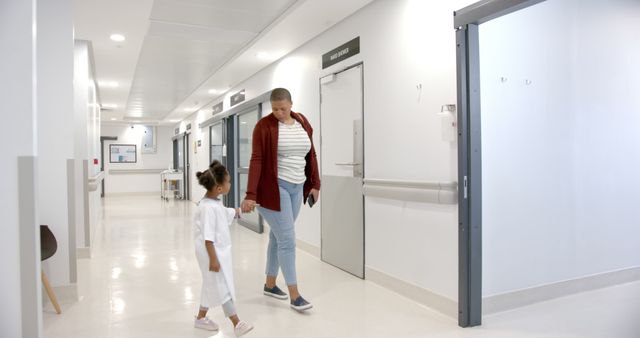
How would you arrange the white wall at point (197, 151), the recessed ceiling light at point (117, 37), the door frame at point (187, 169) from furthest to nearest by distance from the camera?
the door frame at point (187, 169) → the white wall at point (197, 151) → the recessed ceiling light at point (117, 37)

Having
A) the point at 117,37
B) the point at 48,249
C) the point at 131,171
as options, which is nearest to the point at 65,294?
the point at 48,249

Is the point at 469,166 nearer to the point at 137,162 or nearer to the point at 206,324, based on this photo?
the point at 206,324

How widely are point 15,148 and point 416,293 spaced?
9.41ft

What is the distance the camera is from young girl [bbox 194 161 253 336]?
8.75 ft

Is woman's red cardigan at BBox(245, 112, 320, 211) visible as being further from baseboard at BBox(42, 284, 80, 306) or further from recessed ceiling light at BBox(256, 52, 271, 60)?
recessed ceiling light at BBox(256, 52, 271, 60)

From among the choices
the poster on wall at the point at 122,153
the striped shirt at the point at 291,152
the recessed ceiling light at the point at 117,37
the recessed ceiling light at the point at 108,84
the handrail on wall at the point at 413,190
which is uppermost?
the recessed ceiling light at the point at 108,84

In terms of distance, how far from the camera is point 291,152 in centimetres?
334

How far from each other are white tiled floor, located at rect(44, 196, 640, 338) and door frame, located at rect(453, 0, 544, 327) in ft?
0.86

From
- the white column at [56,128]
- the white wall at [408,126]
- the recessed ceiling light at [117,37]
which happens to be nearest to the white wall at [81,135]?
the recessed ceiling light at [117,37]

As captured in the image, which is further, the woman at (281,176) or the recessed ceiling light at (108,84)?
the recessed ceiling light at (108,84)

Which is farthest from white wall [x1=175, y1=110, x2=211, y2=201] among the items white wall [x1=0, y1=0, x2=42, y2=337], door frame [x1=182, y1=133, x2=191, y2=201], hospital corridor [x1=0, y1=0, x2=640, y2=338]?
white wall [x1=0, y1=0, x2=42, y2=337]

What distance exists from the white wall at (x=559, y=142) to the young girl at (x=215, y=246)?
5.97ft

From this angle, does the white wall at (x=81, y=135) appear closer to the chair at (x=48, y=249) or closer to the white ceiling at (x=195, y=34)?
the white ceiling at (x=195, y=34)

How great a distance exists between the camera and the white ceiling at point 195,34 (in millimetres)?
4344
